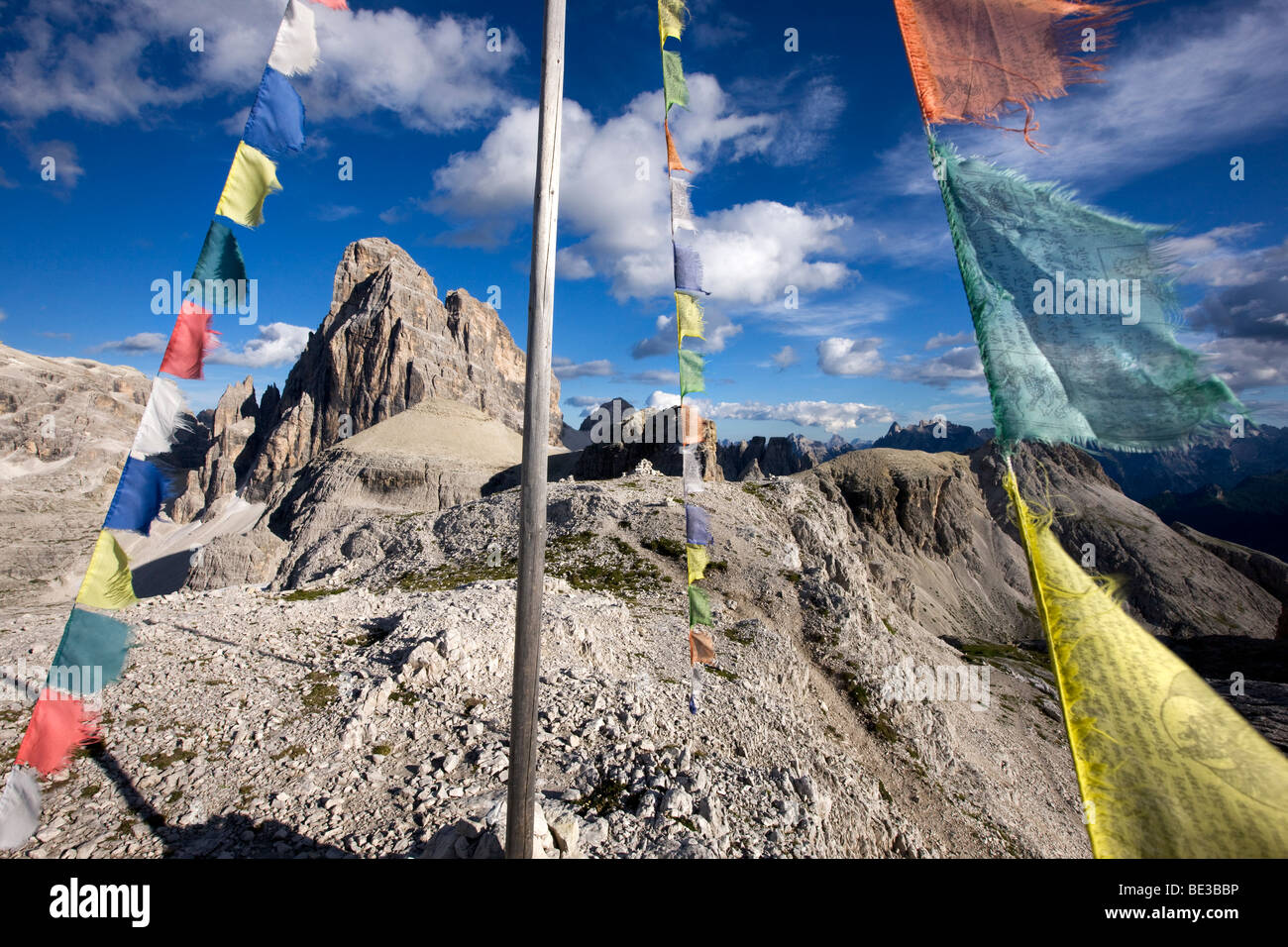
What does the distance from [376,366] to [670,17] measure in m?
146

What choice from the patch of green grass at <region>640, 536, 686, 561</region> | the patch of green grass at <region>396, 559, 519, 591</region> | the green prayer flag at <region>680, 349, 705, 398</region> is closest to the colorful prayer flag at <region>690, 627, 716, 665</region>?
the green prayer flag at <region>680, 349, 705, 398</region>

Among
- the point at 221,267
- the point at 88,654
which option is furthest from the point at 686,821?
the point at 221,267

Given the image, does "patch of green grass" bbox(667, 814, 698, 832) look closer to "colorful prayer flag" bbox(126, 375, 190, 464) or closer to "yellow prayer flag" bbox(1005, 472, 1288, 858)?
"yellow prayer flag" bbox(1005, 472, 1288, 858)

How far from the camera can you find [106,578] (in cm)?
550

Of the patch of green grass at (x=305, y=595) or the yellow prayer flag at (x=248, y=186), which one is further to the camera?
the patch of green grass at (x=305, y=595)

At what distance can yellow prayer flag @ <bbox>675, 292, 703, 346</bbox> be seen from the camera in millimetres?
8156

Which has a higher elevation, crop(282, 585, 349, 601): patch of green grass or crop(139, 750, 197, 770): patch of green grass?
crop(282, 585, 349, 601): patch of green grass

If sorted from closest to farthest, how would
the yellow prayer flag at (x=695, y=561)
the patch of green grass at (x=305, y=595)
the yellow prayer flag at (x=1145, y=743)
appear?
the yellow prayer flag at (x=1145, y=743), the yellow prayer flag at (x=695, y=561), the patch of green grass at (x=305, y=595)

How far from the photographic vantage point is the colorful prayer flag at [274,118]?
5.29 m

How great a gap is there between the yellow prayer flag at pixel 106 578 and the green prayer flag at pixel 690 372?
719 centimetres

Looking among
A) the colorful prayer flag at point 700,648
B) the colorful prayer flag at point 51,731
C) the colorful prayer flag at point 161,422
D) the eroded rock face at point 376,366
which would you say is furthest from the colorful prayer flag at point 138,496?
the eroded rock face at point 376,366

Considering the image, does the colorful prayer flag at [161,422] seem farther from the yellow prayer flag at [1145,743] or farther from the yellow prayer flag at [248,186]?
the yellow prayer flag at [1145,743]

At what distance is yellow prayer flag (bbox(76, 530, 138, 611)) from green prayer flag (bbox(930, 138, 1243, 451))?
8.16m
